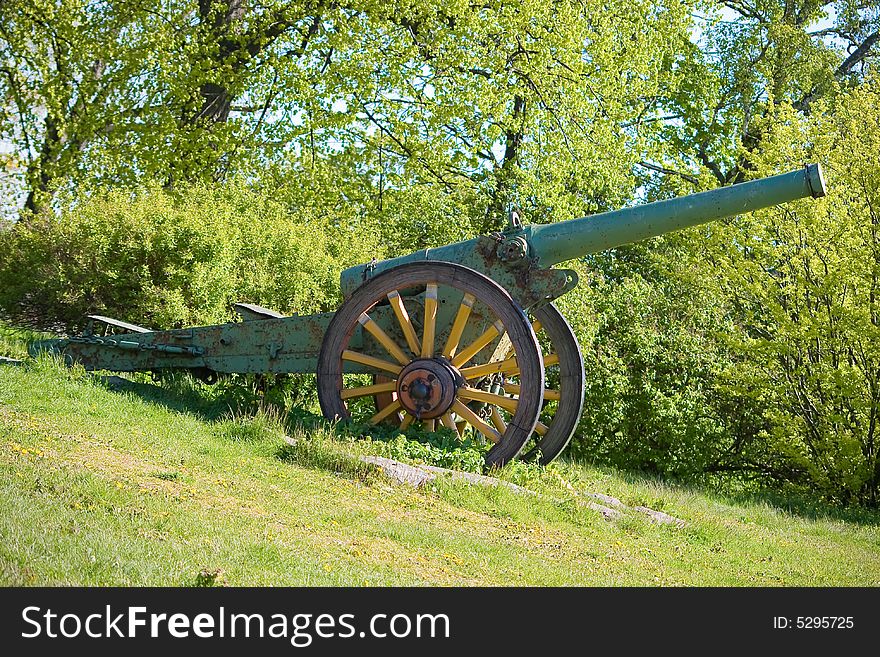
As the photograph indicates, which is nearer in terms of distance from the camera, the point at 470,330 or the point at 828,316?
A: the point at 470,330

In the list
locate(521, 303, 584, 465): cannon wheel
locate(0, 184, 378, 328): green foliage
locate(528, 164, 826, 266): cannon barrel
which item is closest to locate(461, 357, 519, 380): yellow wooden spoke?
locate(521, 303, 584, 465): cannon wheel

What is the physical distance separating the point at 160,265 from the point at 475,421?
4.80 m

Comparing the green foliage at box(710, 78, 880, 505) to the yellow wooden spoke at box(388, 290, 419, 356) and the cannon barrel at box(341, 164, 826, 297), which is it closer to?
the cannon barrel at box(341, 164, 826, 297)

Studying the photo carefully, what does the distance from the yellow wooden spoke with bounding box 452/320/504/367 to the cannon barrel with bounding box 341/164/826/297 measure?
627 mm

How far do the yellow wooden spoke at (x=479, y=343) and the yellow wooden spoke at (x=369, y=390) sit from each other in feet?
1.93

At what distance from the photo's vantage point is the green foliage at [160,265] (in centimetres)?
1154

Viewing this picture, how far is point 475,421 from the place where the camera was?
336 inches

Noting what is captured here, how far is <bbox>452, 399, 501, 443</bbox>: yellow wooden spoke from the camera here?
8.52m

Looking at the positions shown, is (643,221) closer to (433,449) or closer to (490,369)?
(490,369)

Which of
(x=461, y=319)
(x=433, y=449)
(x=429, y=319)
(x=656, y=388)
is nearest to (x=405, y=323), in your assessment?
(x=429, y=319)

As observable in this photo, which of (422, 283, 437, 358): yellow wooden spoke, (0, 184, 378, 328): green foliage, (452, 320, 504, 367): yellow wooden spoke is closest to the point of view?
(452, 320, 504, 367): yellow wooden spoke

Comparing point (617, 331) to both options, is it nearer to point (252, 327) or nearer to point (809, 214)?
point (809, 214)
